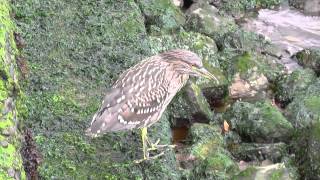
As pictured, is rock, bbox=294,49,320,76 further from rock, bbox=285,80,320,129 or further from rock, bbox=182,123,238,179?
rock, bbox=182,123,238,179

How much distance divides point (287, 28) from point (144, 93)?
6838 mm

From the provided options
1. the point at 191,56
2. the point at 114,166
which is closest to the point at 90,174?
the point at 114,166

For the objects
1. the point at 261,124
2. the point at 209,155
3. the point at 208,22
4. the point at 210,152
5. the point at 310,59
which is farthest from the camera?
the point at 208,22

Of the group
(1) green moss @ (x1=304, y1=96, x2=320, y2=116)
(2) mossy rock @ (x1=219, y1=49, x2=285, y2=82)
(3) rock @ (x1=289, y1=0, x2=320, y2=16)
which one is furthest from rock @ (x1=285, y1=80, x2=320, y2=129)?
(3) rock @ (x1=289, y1=0, x2=320, y2=16)

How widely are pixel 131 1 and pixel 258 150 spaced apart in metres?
3.23

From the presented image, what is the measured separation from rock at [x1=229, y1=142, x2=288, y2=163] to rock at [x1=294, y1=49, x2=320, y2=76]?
9.96 ft

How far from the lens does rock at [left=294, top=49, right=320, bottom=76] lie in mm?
10883

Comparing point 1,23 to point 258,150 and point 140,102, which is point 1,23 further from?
point 258,150

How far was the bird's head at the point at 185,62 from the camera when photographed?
6855 mm

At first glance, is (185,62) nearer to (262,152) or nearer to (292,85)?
(262,152)

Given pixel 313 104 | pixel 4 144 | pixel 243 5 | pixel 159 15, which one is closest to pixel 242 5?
pixel 243 5

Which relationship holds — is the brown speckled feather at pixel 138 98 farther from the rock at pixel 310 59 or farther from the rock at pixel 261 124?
the rock at pixel 310 59

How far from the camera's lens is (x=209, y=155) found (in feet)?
25.4

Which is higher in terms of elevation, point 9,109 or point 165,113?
point 9,109
